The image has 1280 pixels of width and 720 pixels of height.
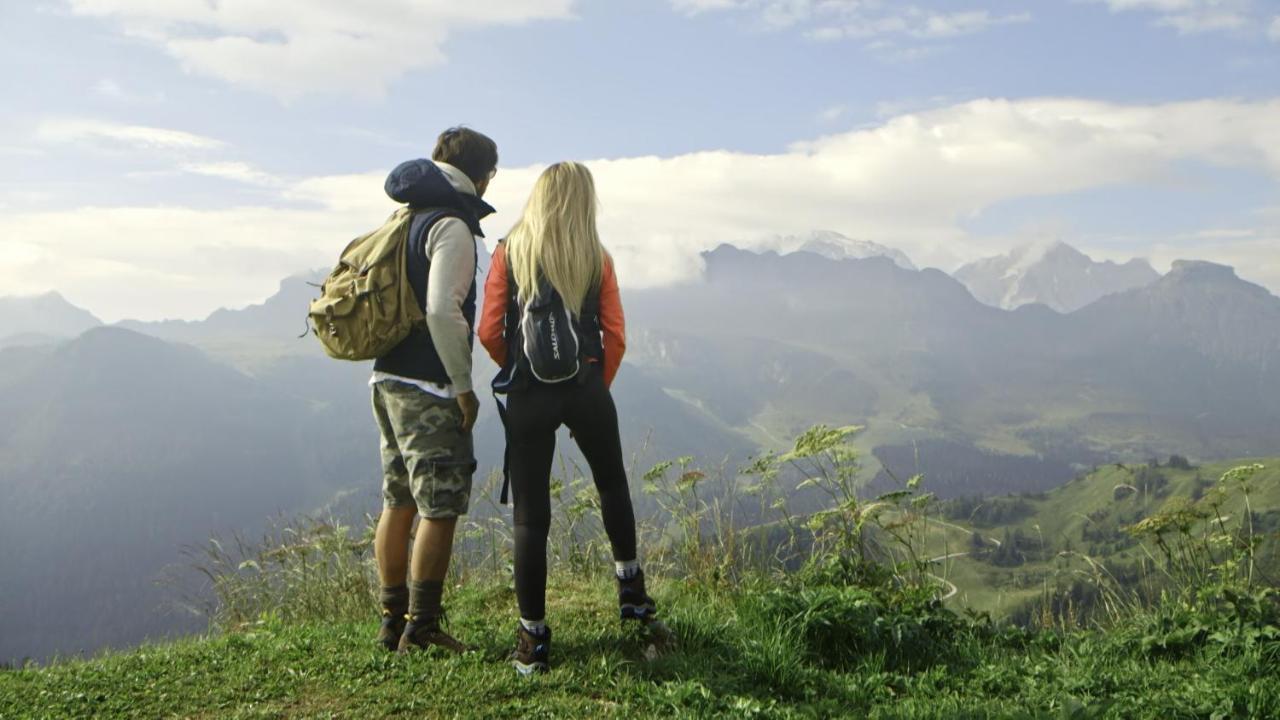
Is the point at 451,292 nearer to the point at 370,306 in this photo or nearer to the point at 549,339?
the point at 370,306

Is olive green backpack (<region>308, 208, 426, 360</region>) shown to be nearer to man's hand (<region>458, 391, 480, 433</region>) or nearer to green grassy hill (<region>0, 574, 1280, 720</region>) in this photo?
man's hand (<region>458, 391, 480, 433</region>)

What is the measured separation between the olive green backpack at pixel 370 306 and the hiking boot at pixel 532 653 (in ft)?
6.01

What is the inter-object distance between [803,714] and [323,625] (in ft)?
11.9

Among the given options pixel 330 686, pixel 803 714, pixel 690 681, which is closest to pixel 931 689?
pixel 803 714

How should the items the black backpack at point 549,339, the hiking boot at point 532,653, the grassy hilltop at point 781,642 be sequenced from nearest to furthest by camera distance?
the grassy hilltop at point 781,642, the black backpack at point 549,339, the hiking boot at point 532,653

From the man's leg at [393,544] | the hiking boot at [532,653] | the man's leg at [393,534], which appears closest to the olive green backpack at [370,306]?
the man's leg at [393,534]

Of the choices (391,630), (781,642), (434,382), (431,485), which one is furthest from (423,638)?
(781,642)

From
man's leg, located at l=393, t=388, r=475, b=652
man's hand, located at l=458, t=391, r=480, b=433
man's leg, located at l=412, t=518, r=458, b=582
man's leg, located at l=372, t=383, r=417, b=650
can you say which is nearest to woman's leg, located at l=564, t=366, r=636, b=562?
man's hand, located at l=458, t=391, r=480, b=433

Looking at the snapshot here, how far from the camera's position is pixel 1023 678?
466cm

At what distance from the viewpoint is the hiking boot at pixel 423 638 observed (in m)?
4.96

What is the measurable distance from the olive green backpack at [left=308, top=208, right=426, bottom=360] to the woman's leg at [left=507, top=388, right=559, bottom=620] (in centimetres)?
83

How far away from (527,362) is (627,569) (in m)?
1.42

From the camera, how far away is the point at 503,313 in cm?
475

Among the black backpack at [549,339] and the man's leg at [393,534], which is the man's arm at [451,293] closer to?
the black backpack at [549,339]
